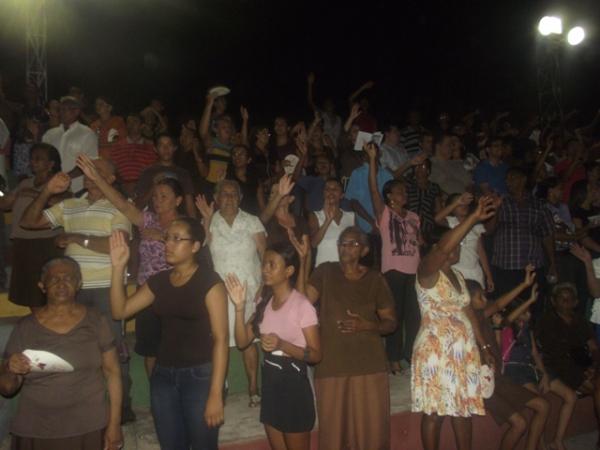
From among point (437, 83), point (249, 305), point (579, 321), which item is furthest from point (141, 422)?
point (437, 83)

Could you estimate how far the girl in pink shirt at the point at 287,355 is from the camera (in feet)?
13.2

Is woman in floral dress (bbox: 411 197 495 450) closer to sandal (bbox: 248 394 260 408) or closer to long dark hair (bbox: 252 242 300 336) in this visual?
long dark hair (bbox: 252 242 300 336)

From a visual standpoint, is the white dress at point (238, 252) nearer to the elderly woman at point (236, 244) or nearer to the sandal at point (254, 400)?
the elderly woman at point (236, 244)

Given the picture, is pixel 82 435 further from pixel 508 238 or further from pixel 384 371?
pixel 508 238

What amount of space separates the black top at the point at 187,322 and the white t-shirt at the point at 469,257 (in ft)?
11.0

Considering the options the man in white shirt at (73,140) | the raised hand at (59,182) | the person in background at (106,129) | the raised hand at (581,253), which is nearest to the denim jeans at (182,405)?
the raised hand at (59,182)

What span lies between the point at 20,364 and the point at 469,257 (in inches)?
174

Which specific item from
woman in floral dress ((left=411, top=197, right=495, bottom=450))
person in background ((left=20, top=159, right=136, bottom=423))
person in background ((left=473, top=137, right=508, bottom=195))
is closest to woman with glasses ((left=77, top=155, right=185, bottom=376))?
person in background ((left=20, top=159, right=136, bottom=423))

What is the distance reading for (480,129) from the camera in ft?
40.9

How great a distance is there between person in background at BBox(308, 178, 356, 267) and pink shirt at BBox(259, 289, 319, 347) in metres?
2.11

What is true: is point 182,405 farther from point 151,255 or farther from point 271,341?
point 151,255

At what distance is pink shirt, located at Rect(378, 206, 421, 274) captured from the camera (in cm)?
626

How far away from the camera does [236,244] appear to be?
18.0 ft

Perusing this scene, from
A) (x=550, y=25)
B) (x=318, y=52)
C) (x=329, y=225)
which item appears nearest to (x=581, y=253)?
(x=329, y=225)
